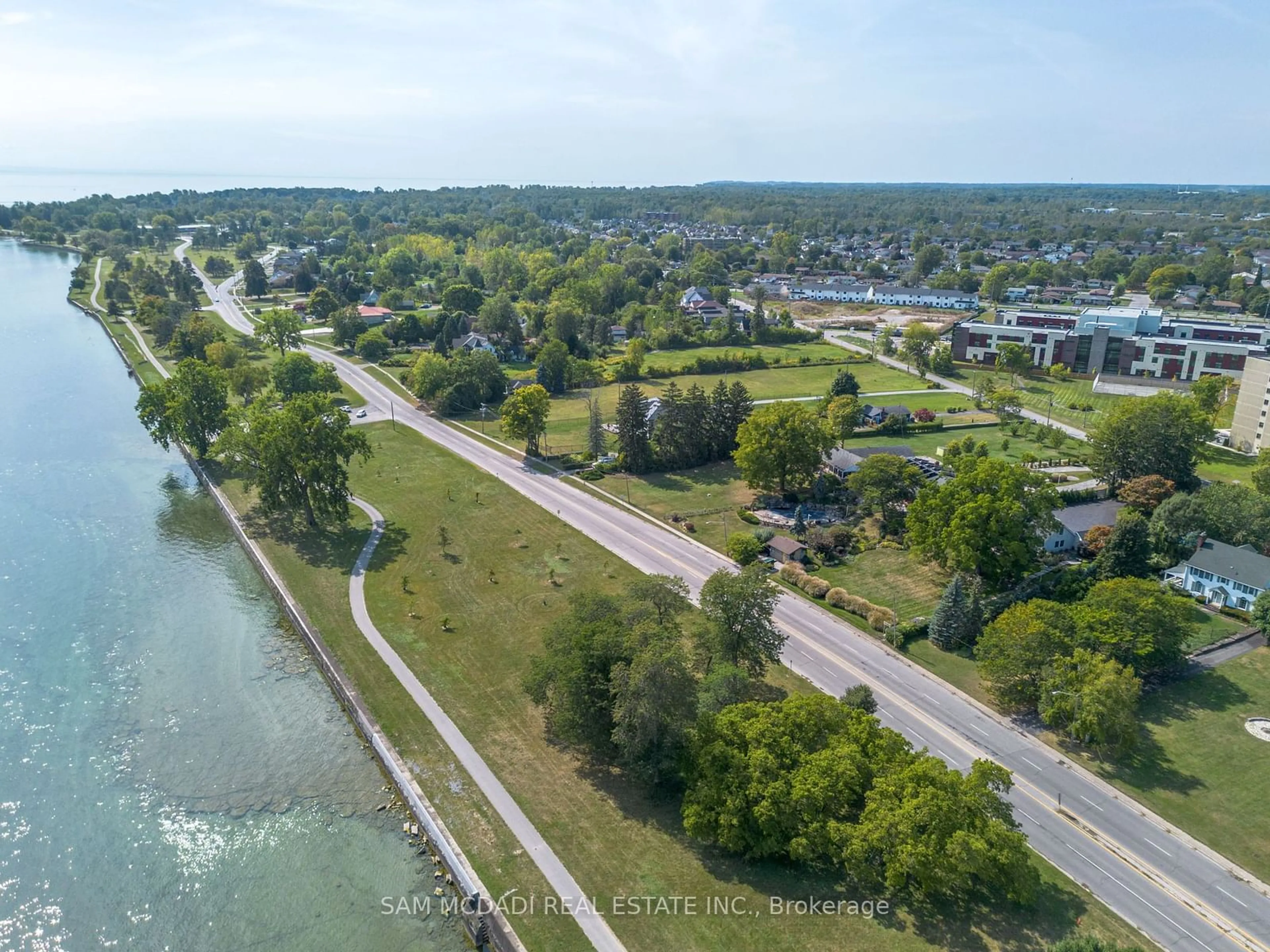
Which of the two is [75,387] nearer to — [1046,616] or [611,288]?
[611,288]

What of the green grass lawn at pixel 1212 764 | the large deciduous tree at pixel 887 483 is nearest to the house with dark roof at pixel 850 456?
the large deciduous tree at pixel 887 483

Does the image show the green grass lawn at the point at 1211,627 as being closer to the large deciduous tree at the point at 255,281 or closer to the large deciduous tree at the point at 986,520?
the large deciduous tree at the point at 986,520

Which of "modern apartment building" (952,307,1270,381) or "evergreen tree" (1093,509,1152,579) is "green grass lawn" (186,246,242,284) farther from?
"evergreen tree" (1093,509,1152,579)

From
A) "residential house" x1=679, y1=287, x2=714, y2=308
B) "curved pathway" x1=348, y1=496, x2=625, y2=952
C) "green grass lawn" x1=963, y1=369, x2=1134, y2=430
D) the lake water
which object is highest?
"residential house" x1=679, y1=287, x2=714, y2=308

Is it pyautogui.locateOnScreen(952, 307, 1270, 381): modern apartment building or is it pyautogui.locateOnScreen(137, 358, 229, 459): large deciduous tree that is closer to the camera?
pyautogui.locateOnScreen(137, 358, 229, 459): large deciduous tree

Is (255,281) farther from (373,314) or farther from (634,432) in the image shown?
(634,432)

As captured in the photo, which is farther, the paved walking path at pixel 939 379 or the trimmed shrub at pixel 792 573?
the paved walking path at pixel 939 379

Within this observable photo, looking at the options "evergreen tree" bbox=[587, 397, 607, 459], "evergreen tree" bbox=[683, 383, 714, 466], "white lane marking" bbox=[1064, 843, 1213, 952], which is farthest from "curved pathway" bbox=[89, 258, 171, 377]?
"white lane marking" bbox=[1064, 843, 1213, 952]
